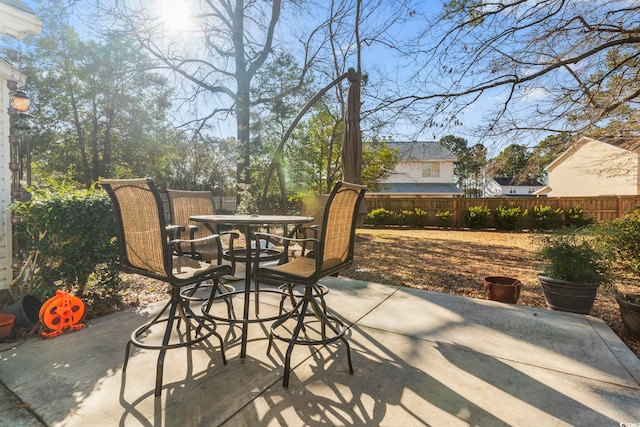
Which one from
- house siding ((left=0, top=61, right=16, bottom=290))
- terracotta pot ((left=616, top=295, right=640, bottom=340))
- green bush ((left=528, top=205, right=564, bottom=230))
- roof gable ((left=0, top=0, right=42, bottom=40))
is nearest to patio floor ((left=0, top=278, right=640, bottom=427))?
terracotta pot ((left=616, top=295, right=640, bottom=340))

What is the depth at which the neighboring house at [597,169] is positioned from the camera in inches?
189

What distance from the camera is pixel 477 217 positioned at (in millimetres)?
13227

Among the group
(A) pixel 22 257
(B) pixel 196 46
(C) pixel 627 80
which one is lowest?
(A) pixel 22 257

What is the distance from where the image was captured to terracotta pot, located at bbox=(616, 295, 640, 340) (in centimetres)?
269

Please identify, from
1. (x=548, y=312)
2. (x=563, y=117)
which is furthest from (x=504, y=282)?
(x=563, y=117)

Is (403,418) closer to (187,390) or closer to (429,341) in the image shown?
(429,341)

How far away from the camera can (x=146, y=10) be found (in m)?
9.04

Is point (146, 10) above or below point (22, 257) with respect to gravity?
above

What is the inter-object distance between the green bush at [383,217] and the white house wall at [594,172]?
6.62 meters

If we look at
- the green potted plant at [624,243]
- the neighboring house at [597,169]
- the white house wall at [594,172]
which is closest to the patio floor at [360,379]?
the green potted plant at [624,243]

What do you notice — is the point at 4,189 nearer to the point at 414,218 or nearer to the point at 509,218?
the point at 414,218

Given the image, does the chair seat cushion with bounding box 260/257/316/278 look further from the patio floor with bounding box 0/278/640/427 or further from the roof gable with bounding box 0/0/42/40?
the roof gable with bounding box 0/0/42/40

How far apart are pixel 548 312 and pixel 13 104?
5842mm

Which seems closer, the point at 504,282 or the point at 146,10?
the point at 504,282
